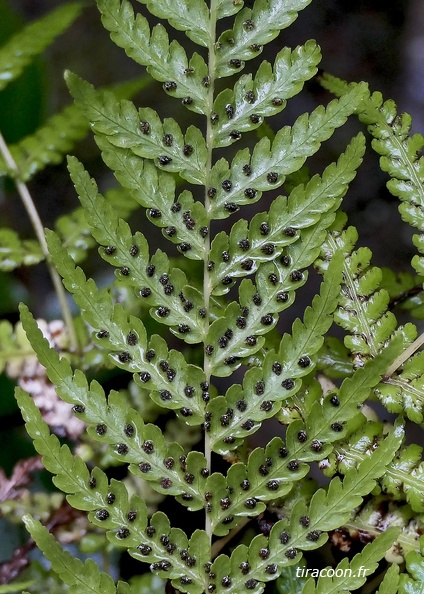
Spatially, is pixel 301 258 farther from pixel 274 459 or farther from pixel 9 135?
pixel 9 135

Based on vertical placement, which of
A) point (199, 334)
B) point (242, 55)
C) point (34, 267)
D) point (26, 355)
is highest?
point (242, 55)

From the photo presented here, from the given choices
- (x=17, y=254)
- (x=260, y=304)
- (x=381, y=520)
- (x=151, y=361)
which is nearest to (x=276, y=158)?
(x=260, y=304)

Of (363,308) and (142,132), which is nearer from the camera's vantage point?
(142,132)

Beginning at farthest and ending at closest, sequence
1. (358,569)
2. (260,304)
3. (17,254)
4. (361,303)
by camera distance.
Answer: (17,254), (361,303), (260,304), (358,569)

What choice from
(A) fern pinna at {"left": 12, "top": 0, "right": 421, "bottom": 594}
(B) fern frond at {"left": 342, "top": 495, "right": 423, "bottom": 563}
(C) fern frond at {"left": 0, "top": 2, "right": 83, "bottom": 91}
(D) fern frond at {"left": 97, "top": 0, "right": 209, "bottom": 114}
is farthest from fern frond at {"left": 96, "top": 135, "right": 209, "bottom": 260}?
(C) fern frond at {"left": 0, "top": 2, "right": 83, "bottom": 91}

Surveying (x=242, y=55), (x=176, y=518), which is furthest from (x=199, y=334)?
(x=176, y=518)

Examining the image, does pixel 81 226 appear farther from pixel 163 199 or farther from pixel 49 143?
pixel 163 199

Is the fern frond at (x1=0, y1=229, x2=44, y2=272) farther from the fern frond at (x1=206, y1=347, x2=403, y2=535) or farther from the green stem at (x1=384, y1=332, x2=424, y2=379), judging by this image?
the green stem at (x1=384, y1=332, x2=424, y2=379)
